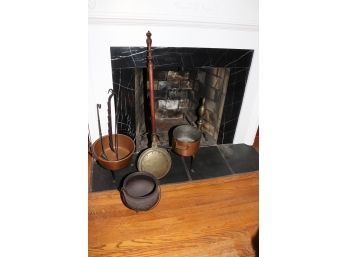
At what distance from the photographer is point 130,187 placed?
7.91 feet

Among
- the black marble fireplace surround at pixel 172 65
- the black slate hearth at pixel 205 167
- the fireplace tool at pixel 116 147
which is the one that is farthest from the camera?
the black slate hearth at pixel 205 167

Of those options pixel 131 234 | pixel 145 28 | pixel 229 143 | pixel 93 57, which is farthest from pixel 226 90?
pixel 131 234

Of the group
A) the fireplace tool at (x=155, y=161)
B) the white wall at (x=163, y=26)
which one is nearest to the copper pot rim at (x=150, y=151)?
the fireplace tool at (x=155, y=161)

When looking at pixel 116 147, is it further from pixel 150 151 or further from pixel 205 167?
pixel 205 167

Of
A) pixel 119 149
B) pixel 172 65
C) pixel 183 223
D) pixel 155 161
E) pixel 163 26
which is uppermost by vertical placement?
pixel 163 26

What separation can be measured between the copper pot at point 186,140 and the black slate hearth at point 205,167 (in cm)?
32

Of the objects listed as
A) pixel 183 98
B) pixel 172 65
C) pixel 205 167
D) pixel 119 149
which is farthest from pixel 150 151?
pixel 183 98

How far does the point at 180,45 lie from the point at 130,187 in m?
1.41

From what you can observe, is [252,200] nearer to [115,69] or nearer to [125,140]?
[125,140]

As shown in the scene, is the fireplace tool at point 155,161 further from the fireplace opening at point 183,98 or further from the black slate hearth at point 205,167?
the fireplace opening at point 183,98

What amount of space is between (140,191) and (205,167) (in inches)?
36.8

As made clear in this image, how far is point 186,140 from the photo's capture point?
2965mm

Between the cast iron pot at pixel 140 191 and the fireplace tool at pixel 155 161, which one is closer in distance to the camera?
the cast iron pot at pixel 140 191

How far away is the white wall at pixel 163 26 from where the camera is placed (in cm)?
213
